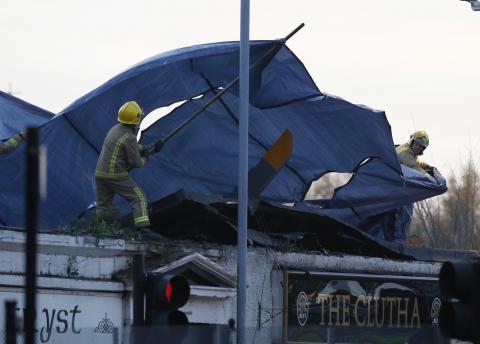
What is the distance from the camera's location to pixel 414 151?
76.3 feet

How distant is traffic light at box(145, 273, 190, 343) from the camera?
11688 millimetres

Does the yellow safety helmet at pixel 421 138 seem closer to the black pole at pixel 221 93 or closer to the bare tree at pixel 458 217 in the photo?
the black pole at pixel 221 93

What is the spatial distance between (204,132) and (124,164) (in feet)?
9.07

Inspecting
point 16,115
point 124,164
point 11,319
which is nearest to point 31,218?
point 11,319

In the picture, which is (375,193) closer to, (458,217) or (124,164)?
(124,164)

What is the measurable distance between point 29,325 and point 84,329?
7423 mm

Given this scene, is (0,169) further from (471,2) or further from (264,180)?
(471,2)

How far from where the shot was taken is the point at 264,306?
1838 cm

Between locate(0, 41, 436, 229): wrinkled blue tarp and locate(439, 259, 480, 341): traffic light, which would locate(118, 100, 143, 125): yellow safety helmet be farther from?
locate(439, 259, 480, 341): traffic light

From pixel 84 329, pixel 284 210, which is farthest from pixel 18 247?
pixel 284 210

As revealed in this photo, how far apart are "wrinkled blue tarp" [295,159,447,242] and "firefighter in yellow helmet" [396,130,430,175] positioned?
1.19 ft

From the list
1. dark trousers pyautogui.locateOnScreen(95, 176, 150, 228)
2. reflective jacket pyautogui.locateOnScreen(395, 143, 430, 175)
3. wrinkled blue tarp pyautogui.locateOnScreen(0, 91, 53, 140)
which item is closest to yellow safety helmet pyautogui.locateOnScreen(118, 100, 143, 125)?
dark trousers pyautogui.locateOnScreen(95, 176, 150, 228)

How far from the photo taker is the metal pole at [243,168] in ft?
55.2

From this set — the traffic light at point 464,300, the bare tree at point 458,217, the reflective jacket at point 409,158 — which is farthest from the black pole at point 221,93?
the bare tree at point 458,217
